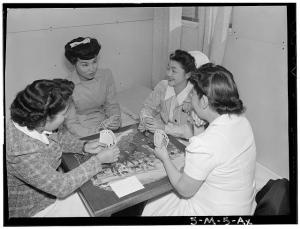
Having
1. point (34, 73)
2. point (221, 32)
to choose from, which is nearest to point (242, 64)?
point (221, 32)

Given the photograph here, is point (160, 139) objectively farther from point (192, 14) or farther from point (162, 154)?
point (192, 14)

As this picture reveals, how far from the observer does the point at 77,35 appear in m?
2.17

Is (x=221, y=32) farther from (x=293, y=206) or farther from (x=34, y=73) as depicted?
(x=34, y=73)

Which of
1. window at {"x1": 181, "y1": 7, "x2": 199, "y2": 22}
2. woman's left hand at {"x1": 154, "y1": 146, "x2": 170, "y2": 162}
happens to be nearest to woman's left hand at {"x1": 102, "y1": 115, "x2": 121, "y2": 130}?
woman's left hand at {"x1": 154, "y1": 146, "x2": 170, "y2": 162}

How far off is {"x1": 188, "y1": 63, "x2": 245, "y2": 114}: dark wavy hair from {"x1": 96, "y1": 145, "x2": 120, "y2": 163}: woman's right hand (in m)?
0.48

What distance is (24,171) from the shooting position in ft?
3.60

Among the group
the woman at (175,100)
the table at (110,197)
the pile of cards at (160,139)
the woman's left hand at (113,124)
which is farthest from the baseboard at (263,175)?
the woman's left hand at (113,124)

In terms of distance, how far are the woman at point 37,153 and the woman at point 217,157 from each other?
0.41 metres

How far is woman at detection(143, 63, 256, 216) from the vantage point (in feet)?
3.44

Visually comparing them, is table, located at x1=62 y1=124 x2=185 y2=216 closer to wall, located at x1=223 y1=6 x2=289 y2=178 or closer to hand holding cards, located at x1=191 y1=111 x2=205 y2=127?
hand holding cards, located at x1=191 y1=111 x2=205 y2=127

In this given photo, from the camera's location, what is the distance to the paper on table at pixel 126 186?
1108 mm

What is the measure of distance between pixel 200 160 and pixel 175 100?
0.87 meters

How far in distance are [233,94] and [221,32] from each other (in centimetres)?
88

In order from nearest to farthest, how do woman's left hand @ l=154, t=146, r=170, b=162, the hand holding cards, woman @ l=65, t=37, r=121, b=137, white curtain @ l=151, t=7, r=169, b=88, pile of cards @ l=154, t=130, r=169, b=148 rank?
woman's left hand @ l=154, t=146, r=170, b=162 < pile of cards @ l=154, t=130, r=169, b=148 < the hand holding cards < woman @ l=65, t=37, r=121, b=137 < white curtain @ l=151, t=7, r=169, b=88
